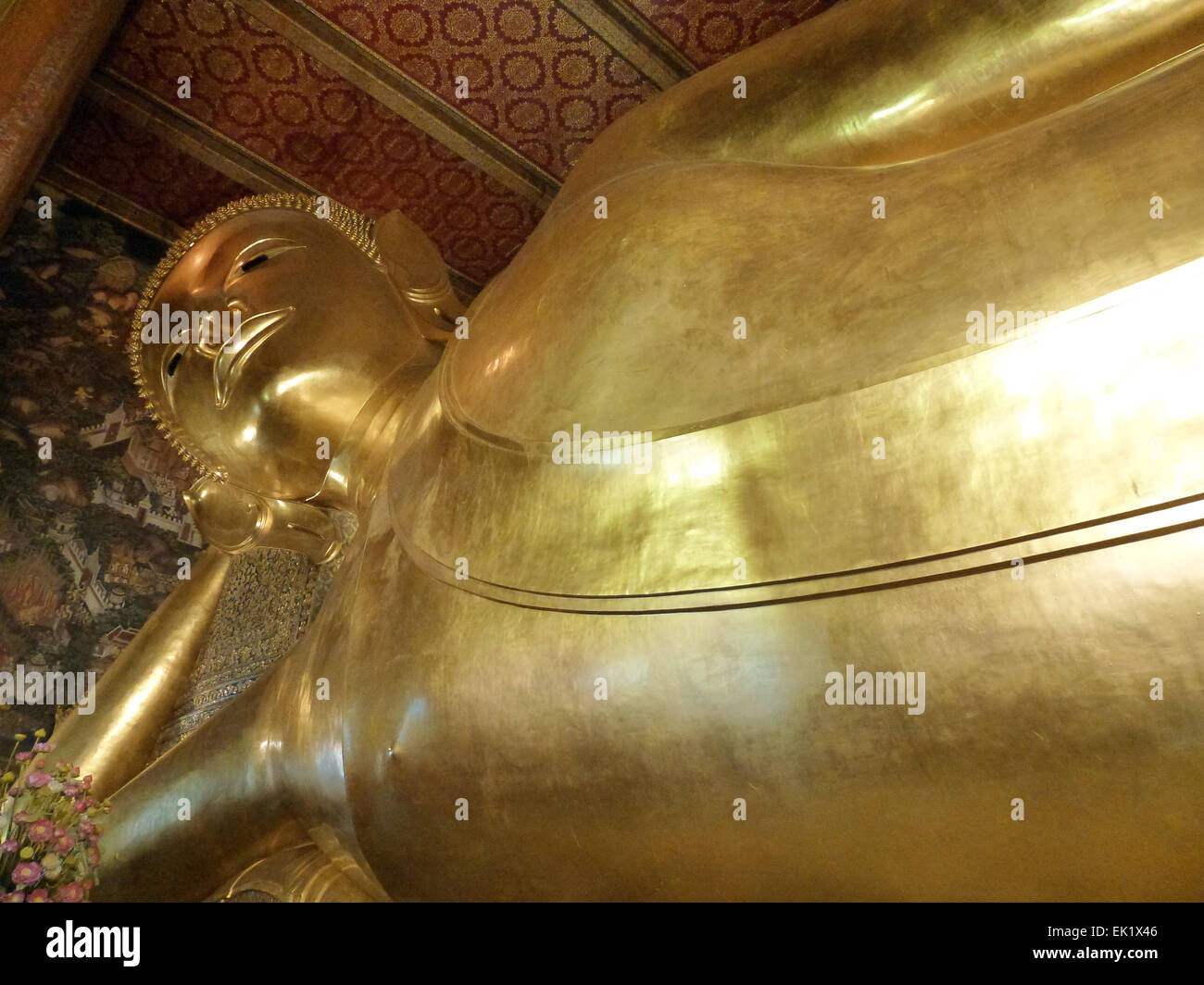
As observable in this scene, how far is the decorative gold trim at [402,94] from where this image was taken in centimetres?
258

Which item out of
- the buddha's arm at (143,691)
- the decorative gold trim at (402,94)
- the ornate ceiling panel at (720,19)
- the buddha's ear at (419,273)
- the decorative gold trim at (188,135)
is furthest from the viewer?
the decorative gold trim at (188,135)

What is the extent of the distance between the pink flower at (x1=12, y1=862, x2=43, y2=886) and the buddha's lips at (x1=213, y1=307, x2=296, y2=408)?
0.95 m

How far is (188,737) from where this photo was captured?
1.81 m

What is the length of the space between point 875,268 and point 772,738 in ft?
1.87

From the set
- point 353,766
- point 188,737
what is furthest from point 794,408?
point 188,737

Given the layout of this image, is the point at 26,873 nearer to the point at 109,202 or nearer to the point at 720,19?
the point at 720,19

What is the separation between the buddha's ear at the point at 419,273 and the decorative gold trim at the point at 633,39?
2.74 feet

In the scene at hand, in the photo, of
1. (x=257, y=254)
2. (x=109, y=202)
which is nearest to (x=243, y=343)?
(x=257, y=254)

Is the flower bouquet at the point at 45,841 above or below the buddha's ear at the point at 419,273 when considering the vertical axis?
below

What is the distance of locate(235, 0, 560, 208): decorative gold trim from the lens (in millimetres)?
2580

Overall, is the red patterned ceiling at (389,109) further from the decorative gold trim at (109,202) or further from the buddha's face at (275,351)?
the buddha's face at (275,351)

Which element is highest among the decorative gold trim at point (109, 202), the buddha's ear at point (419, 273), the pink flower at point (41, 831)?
the decorative gold trim at point (109, 202)

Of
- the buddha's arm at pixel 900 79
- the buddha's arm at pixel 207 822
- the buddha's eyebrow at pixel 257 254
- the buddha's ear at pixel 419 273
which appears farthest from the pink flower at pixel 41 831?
the buddha's arm at pixel 900 79
